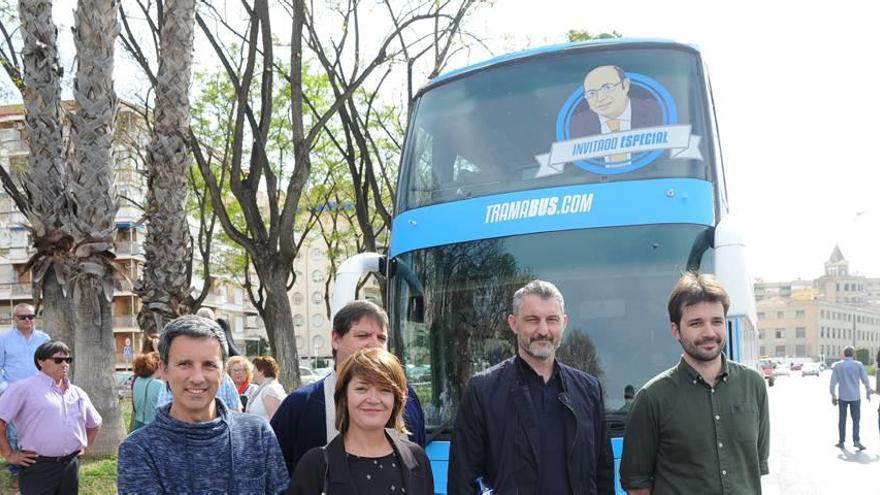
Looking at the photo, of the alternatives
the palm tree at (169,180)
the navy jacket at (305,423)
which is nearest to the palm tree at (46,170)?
the palm tree at (169,180)

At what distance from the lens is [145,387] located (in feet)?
26.9

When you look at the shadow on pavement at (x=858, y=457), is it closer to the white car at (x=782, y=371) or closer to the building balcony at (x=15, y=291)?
the building balcony at (x=15, y=291)

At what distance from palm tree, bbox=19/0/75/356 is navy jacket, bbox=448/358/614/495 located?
26.5ft

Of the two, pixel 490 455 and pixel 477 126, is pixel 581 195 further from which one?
pixel 490 455

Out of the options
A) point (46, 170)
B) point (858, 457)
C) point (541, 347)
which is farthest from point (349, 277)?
point (858, 457)

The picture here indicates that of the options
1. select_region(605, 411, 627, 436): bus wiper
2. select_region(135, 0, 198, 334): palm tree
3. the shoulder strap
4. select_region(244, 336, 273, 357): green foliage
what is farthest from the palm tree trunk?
select_region(244, 336, 273, 357): green foliage

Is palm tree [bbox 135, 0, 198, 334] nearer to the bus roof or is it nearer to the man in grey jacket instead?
the bus roof

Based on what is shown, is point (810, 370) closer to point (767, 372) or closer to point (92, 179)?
point (767, 372)

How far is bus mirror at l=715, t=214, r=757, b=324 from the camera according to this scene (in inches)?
213

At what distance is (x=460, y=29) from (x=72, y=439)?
1391 centimetres

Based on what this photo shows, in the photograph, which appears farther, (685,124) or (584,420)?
(685,124)

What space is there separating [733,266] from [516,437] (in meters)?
2.35

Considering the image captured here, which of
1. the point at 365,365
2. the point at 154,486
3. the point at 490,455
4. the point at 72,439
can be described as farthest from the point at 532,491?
the point at 72,439

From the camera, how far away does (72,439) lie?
7.53m
